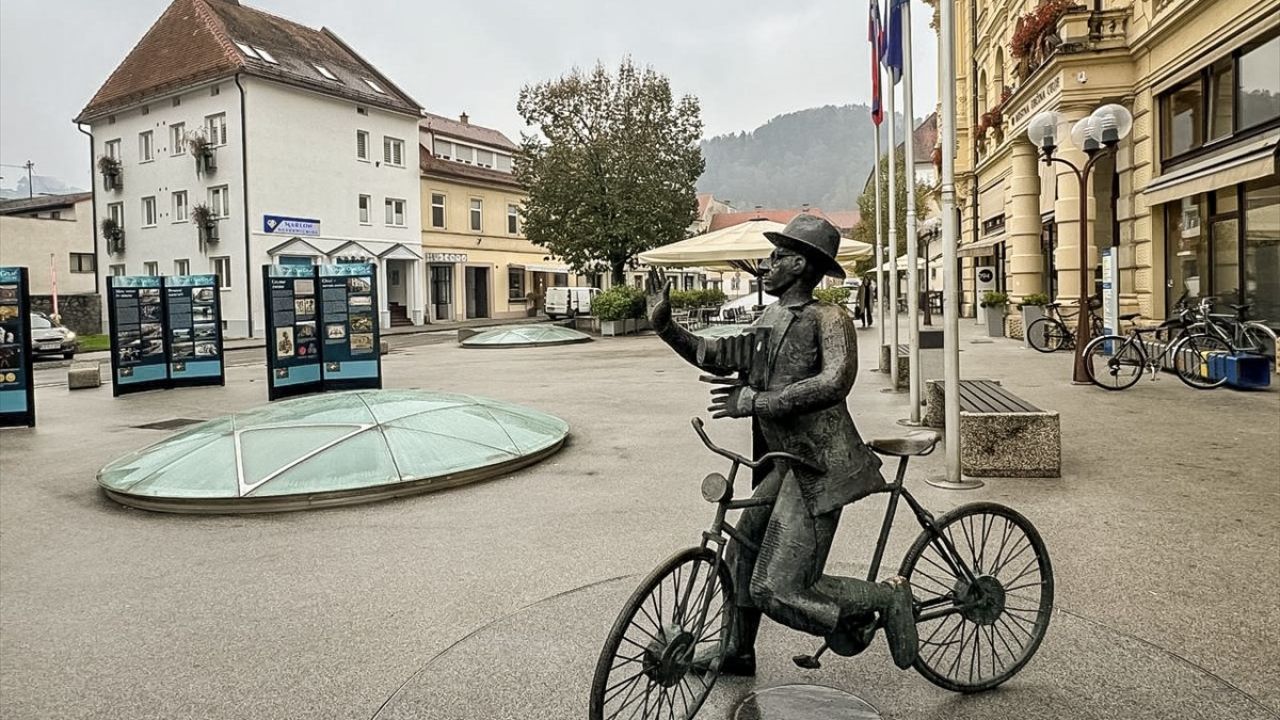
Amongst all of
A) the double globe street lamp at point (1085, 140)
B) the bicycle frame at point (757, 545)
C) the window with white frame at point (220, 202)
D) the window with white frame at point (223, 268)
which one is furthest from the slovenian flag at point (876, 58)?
the window with white frame at point (223, 268)

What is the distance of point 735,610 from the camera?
3264mm

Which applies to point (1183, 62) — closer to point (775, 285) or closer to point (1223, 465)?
point (1223, 465)

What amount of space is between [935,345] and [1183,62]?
7.53 metres

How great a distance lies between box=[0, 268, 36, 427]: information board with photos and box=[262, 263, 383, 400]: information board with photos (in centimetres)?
317

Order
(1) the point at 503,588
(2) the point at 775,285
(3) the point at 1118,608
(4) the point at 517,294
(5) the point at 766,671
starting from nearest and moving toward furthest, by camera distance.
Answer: (2) the point at 775,285 < (5) the point at 766,671 < (3) the point at 1118,608 < (1) the point at 503,588 < (4) the point at 517,294

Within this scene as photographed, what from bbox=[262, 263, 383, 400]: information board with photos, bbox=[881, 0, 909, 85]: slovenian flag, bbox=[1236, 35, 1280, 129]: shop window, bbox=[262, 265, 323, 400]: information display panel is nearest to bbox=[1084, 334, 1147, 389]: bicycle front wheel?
bbox=[1236, 35, 1280, 129]: shop window

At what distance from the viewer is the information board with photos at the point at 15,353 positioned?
38.8ft

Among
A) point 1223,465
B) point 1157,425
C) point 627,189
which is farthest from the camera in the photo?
point 627,189

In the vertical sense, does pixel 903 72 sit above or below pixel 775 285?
above

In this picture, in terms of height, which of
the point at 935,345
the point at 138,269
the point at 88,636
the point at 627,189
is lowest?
the point at 88,636

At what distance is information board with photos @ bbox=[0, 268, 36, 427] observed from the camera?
38.8 ft

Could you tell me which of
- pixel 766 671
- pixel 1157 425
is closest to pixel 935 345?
pixel 1157 425

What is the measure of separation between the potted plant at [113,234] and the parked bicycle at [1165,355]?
130 ft

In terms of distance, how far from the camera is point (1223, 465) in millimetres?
7254
